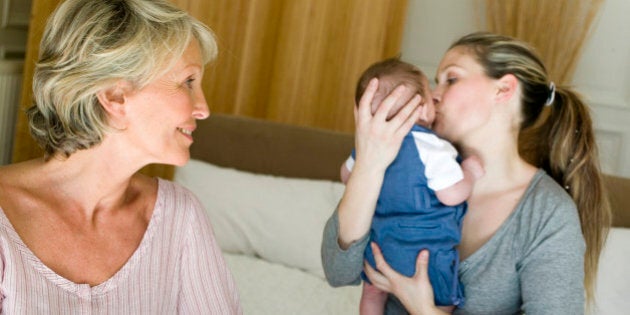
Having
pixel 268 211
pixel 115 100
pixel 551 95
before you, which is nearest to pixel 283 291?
pixel 268 211

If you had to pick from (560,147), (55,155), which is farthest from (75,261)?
(560,147)

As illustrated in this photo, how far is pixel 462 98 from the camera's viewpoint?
1952 millimetres

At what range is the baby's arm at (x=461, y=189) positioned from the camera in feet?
6.13

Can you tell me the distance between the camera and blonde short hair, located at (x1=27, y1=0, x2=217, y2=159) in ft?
5.42

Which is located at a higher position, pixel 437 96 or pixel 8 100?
pixel 437 96

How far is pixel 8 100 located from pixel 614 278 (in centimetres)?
215

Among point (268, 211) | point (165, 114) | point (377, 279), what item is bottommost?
point (268, 211)

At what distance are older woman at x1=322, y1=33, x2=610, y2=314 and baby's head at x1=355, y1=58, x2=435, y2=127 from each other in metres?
0.03

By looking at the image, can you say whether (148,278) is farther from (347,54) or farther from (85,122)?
(347,54)

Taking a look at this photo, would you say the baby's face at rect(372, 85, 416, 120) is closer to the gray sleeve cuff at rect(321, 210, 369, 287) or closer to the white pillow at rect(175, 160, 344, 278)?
the gray sleeve cuff at rect(321, 210, 369, 287)

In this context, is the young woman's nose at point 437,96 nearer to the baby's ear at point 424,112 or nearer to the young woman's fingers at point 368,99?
the baby's ear at point 424,112

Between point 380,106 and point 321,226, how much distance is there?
45.6 inches

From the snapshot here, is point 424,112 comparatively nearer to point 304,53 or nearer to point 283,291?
point 283,291

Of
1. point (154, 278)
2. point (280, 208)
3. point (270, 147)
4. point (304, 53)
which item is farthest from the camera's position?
point (304, 53)
